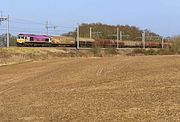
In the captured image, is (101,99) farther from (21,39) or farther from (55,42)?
(55,42)

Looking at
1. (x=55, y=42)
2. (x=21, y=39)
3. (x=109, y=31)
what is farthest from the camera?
(x=109, y=31)

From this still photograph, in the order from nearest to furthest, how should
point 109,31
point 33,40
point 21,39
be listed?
point 21,39 → point 33,40 → point 109,31

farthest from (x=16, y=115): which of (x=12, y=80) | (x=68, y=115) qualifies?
(x=12, y=80)

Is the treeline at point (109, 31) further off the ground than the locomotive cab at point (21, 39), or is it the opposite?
the treeline at point (109, 31)

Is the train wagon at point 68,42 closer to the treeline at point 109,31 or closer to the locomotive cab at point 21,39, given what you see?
the locomotive cab at point 21,39

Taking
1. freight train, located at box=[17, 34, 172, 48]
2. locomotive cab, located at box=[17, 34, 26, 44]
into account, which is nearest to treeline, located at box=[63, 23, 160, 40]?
freight train, located at box=[17, 34, 172, 48]

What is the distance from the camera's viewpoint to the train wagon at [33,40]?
7650 centimetres

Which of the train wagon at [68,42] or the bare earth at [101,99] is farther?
the train wagon at [68,42]

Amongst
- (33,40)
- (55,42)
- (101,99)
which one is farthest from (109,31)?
(101,99)

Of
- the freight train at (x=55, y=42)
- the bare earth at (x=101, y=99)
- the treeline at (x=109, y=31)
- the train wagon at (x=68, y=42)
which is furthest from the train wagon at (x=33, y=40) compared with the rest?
the bare earth at (x=101, y=99)

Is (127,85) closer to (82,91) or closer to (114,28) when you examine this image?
(82,91)

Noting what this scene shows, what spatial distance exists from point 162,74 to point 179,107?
719 cm

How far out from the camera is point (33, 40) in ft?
257

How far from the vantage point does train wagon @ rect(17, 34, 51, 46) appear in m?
76.5
